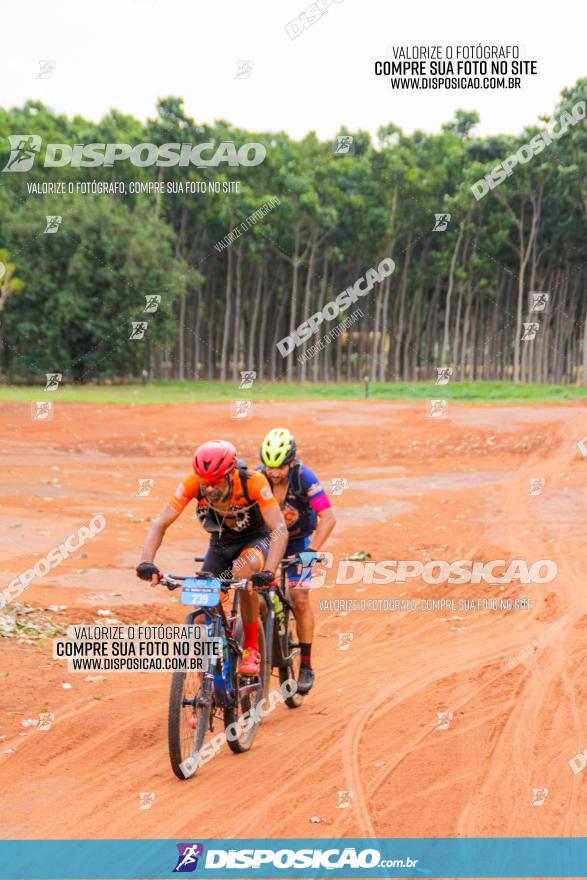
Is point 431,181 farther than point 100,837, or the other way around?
point 431,181

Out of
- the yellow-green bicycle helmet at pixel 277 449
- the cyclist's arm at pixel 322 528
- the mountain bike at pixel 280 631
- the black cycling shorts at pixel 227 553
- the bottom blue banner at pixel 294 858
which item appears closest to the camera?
the bottom blue banner at pixel 294 858

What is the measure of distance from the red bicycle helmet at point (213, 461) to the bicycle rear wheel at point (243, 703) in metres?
1.10

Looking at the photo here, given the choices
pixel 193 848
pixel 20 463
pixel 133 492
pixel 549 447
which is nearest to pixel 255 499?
pixel 193 848

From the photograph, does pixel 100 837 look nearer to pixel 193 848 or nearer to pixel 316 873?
pixel 193 848

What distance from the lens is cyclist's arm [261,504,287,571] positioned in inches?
286

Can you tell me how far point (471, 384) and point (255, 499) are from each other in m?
46.9

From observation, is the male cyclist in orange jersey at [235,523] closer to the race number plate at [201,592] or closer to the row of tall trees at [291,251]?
the race number plate at [201,592]

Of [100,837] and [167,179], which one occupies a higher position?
[167,179]

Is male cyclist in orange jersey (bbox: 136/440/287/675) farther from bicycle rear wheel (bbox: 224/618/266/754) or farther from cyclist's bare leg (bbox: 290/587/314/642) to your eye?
cyclist's bare leg (bbox: 290/587/314/642)

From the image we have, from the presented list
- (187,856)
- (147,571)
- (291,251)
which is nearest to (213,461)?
(147,571)

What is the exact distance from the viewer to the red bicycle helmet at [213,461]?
6.90 metres

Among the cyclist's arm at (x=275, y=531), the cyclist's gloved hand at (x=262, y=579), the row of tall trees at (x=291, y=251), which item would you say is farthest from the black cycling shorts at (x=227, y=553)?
the row of tall trees at (x=291, y=251)

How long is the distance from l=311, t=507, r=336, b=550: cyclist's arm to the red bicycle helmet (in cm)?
150

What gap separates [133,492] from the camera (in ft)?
73.8
